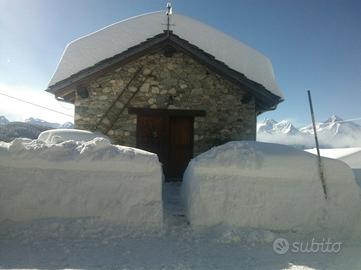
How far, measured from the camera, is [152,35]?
498 inches

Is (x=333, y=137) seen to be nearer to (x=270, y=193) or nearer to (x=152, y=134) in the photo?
(x=152, y=134)

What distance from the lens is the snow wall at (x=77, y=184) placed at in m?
4.82

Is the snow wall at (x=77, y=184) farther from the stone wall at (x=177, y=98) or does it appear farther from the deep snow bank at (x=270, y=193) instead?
the stone wall at (x=177, y=98)

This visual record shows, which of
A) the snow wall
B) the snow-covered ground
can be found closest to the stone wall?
the snow-covered ground

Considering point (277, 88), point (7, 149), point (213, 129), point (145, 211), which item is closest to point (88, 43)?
point (213, 129)

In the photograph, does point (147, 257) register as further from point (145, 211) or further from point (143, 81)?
point (143, 81)

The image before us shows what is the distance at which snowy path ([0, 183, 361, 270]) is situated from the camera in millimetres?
3744

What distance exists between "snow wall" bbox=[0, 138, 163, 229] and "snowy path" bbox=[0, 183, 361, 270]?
185 millimetres

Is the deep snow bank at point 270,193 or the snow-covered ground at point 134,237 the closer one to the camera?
the snow-covered ground at point 134,237

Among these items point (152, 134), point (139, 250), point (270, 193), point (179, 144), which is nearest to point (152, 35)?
point (152, 134)

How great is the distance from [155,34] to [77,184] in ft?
29.6

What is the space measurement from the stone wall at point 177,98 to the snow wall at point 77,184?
4.09 meters

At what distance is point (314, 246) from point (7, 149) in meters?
4.54

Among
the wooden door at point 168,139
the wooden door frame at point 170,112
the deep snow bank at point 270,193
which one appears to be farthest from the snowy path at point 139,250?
the wooden door frame at point 170,112
